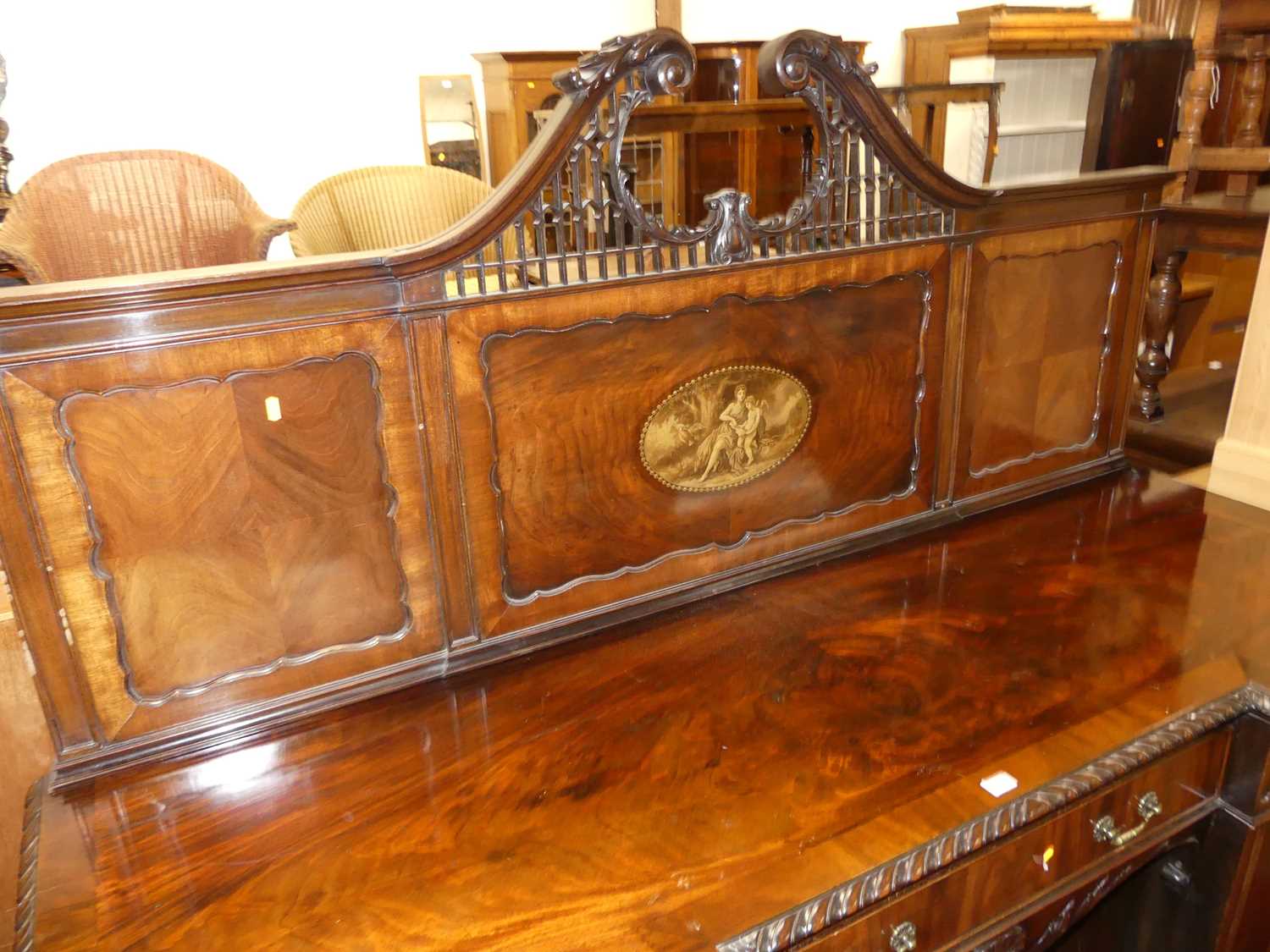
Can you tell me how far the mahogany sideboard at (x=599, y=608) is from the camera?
1.01 meters

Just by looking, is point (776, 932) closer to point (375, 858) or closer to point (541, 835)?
point (541, 835)

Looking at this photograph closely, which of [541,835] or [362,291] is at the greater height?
[362,291]

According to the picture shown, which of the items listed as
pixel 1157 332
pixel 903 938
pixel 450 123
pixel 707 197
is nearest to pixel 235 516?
pixel 707 197

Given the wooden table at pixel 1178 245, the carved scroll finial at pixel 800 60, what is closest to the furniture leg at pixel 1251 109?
the wooden table at pixel 1178 245

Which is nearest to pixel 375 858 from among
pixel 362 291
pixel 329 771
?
pixel 329 771

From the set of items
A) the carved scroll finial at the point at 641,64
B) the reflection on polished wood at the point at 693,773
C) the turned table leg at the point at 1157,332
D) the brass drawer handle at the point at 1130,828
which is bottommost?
the brass drawer handle at the point at 1130,828

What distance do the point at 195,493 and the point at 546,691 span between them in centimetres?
51

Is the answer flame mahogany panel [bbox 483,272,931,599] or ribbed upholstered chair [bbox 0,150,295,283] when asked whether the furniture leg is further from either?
ribbed upholstered chair [bbox 0,150,295,283]

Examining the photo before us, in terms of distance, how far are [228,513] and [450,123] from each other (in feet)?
11.4

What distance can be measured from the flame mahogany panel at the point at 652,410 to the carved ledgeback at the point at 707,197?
0.12 ft

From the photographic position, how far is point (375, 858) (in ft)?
3.37

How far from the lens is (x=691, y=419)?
139 cm

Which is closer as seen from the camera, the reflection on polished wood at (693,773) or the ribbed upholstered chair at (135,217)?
the reflection on polished wood at (693,773)

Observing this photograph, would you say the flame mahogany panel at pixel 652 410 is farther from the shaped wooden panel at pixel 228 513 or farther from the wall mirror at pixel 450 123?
the wall mirror at pixel 450 123
